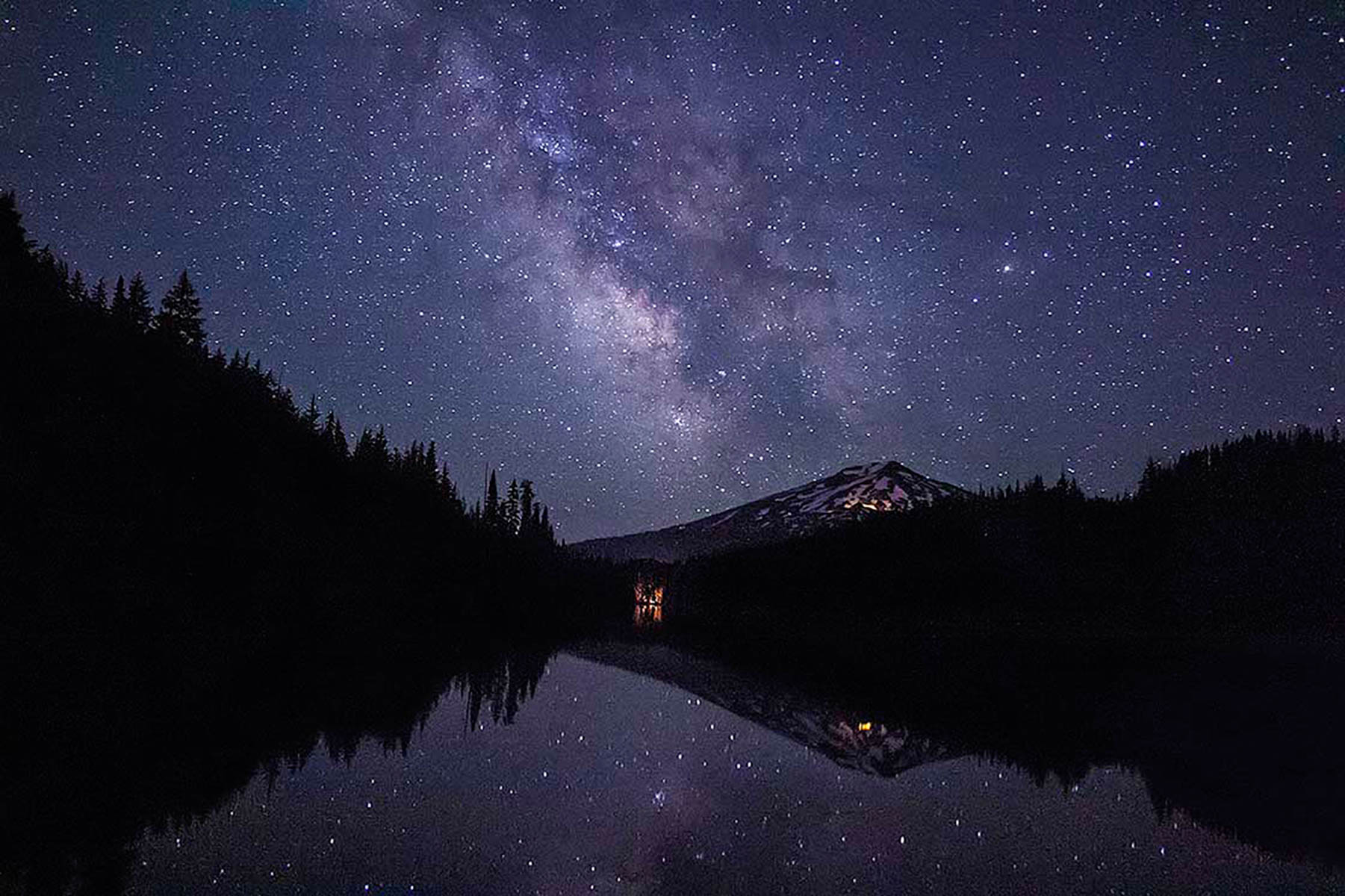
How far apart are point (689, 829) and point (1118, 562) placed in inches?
3421

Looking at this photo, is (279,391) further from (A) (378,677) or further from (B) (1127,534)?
(B) (1127,534)

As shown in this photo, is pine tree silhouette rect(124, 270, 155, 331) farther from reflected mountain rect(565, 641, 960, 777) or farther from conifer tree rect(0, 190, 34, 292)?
reflected mountain rect(565, 641, 960, 777)

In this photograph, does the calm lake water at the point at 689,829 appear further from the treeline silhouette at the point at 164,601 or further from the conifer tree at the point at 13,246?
the conifer tree at the point at 13,246

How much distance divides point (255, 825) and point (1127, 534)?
94.9m

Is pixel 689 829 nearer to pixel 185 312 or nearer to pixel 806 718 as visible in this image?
pixel 806 718

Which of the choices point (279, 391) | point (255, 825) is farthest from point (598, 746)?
point (279, 391)

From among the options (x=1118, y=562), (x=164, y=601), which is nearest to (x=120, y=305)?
(x=164, y=601)

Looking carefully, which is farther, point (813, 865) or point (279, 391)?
point (279, 391)

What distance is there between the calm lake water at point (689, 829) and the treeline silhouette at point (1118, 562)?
156 ft

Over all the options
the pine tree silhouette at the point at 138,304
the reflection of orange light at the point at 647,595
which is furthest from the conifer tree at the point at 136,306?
the reflection of orange light at the point at 647,595

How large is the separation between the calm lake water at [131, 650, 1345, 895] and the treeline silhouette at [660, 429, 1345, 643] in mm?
47490

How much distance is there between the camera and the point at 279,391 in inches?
3302

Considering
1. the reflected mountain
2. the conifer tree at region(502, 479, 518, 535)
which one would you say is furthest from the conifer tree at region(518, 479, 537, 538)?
the reflected mountain

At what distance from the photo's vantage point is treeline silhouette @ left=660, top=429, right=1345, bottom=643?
243 feet
